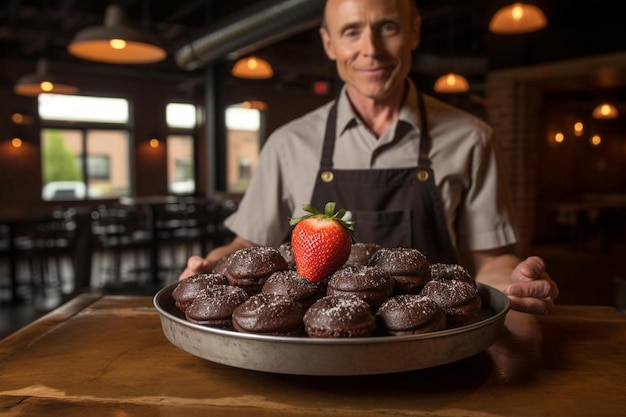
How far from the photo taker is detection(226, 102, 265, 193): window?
44.7ft

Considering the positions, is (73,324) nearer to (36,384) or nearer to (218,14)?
(36,384)

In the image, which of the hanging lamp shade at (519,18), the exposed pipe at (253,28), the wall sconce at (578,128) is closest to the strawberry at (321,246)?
the exposed pipe at (253,28)

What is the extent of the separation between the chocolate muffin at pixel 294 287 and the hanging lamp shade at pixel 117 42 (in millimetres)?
2952

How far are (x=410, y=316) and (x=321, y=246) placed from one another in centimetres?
19

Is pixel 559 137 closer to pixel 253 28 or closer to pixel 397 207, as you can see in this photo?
pixel 253 28

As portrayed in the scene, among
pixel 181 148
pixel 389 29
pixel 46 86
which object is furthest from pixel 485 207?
pixel 181 148

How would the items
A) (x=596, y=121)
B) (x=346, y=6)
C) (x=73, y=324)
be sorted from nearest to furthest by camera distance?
(x=73, y=324)
(x=346, y=6)
(x=596, y=121)

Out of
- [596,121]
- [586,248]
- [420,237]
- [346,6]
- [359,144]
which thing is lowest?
[586,248]

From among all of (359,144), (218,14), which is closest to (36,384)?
(359,144)

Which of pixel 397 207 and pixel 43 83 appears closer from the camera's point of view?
pixel 397 207

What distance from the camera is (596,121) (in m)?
11.4

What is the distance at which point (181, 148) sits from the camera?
12805 mm

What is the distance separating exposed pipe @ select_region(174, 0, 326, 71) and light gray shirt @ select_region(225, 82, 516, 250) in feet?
7.91

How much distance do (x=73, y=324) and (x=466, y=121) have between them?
122cm
